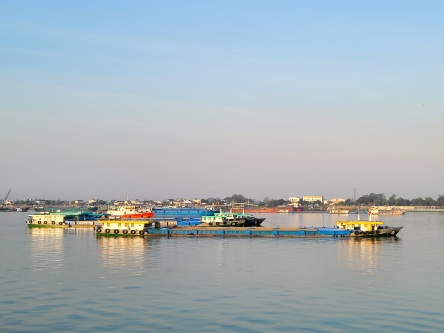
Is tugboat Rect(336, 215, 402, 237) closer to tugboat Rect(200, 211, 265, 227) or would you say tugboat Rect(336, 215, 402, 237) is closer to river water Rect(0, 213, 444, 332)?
river water Rect(0, 213, 444, 332)

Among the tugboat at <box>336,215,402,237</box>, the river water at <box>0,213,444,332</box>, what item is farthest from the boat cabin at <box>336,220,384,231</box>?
the river water at <box>0,213,444,332</box>

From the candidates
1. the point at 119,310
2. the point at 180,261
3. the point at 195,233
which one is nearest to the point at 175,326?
the point at 119,310

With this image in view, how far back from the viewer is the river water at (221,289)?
1316 inches

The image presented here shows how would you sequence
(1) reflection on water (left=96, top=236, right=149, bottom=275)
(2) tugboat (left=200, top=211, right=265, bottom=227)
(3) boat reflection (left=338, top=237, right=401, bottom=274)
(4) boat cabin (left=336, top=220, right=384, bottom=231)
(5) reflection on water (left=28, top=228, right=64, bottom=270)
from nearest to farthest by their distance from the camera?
(3) boat reflection (left=338, top=237, right=401, bottom=274) → (5) reflection on water (left=28, top=228, right=64, bottom=270) → (1) reflection on water (left=96, top=236, right=149, bottom=275) → (4) boat cabin (left=336, top=220, right=384, bottom=231) → (2) tugboat (left=200, top=211, right=265, bottom=227)

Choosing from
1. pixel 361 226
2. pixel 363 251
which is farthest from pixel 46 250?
pixel 361 226

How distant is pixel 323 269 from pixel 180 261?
1402cm

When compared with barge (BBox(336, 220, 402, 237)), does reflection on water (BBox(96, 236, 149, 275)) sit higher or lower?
lower

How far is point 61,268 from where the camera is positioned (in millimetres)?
54344

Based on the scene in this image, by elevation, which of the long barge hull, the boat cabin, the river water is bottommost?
the river water

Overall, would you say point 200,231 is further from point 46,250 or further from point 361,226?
point 46,250

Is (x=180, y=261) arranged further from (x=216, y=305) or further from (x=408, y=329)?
(x=408, y=329)

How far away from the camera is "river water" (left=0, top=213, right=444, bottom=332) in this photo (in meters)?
33.4

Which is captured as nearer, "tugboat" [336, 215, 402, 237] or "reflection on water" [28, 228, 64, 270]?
"reflection on water" [28, 228, 64, 270]

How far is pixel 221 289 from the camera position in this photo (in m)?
43.4
